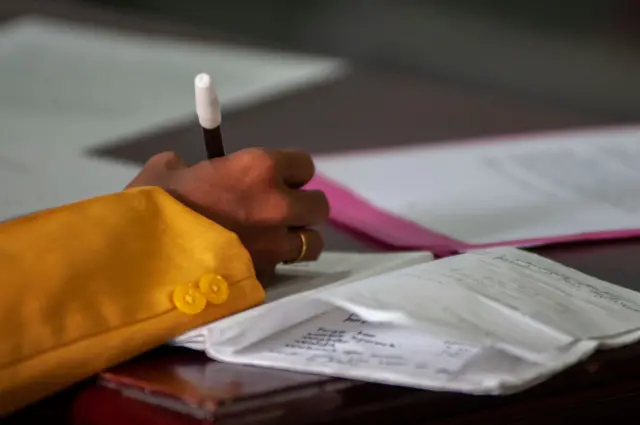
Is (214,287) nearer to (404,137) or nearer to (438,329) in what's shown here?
(438,329)

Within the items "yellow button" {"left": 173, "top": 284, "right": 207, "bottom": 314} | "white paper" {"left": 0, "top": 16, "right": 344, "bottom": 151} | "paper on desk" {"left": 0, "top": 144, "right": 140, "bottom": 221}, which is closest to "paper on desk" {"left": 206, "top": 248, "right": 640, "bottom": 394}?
"yellow button" {"left": 173, "top": 284, "right": 207, "bottom": 314}

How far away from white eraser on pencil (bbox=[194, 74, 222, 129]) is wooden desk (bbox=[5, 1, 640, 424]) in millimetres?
181

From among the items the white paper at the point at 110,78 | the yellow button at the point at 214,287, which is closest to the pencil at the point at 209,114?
the yellow button at the point at 214,287

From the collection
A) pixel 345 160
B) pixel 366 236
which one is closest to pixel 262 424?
pixel 366 236

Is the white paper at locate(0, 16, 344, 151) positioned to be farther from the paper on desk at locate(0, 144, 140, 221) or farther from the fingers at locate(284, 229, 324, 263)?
the fingers at locate(284, 229, 324, 263)

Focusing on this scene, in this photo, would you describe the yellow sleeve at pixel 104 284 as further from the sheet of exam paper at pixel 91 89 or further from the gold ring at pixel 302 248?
the sheet of exam paper at pixel 91 89

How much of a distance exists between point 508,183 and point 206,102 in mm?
370

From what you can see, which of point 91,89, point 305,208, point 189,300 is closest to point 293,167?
point 305,208

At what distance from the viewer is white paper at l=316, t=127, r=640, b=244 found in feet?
2.67

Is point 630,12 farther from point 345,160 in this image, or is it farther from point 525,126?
point 345,160

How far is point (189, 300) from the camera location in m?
0.56

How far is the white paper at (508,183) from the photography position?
81cm

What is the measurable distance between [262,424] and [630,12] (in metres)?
1.32

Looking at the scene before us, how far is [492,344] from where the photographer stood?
49cm
